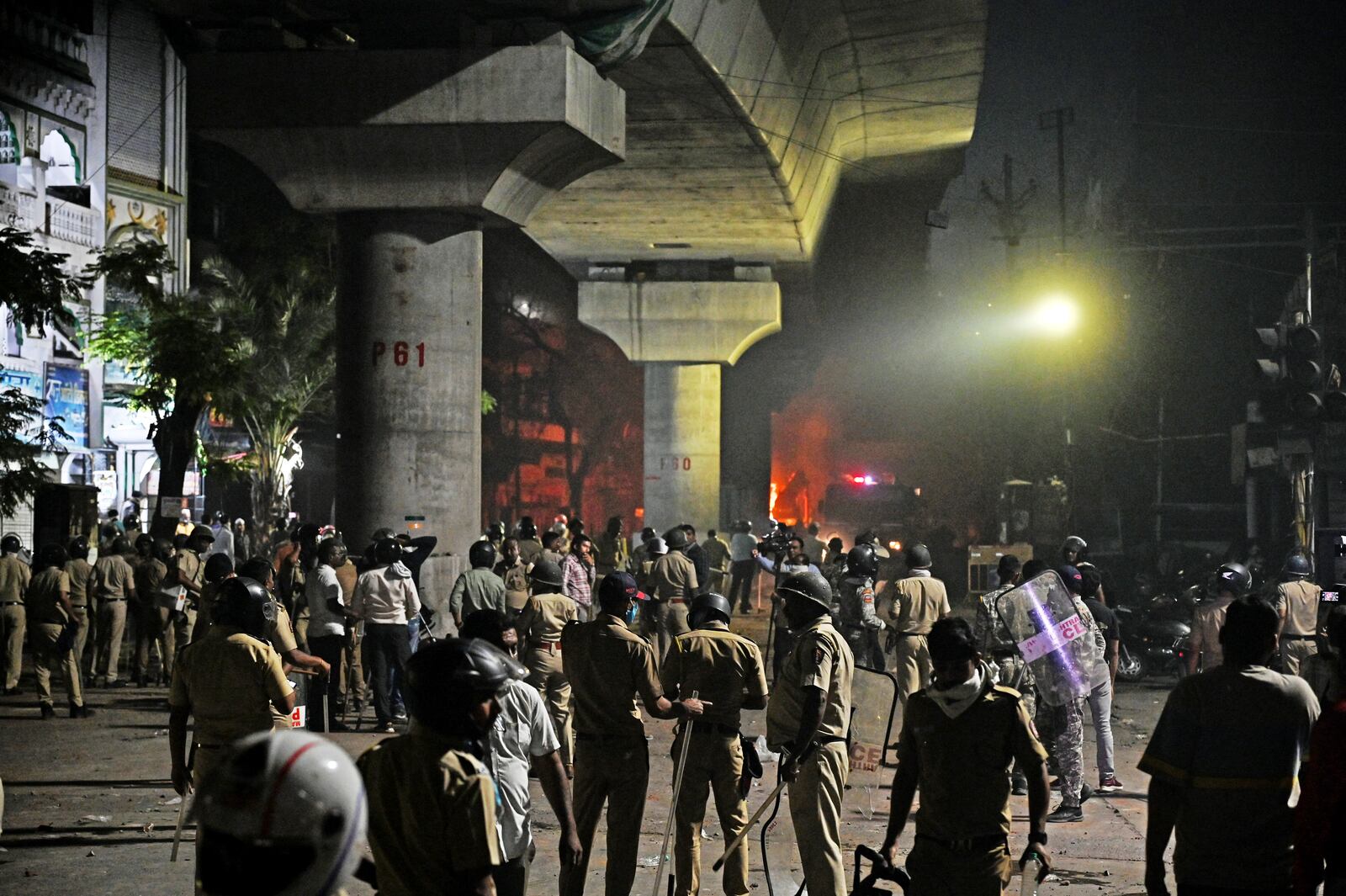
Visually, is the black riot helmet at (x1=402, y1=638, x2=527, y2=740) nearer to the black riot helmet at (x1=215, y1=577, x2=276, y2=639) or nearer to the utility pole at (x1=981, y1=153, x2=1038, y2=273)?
the black riot helmet at (x1=215, y1=577, x2=276, y2=639)

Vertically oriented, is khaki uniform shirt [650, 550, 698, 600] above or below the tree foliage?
below

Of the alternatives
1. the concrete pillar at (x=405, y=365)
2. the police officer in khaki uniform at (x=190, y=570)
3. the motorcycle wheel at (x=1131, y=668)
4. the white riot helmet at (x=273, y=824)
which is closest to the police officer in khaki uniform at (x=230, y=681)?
the white riot helmet at (x=273, y=824)

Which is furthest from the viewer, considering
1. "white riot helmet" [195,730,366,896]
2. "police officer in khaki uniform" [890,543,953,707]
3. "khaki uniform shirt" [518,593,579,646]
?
"police officer in khaki uniform" [890,543,953,707]

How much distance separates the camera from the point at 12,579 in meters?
15.9

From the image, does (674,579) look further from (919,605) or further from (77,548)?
(77,548)

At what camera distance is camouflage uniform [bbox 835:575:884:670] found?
14.5 metres

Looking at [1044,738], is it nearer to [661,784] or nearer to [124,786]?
[661,784]

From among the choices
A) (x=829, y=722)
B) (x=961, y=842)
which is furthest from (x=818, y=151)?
(x=961, y=842)

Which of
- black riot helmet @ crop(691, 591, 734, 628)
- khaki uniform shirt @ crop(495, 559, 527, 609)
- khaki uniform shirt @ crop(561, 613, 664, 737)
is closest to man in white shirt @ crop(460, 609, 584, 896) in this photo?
khaki uniform shirt @ crop(561, 613, 664, 737)

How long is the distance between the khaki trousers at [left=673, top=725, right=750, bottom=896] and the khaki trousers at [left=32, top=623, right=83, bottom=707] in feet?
32.1

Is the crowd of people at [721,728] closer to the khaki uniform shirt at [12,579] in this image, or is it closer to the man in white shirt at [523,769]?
the man in white shirt at [523,769]

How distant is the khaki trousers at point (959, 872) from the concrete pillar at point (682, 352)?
96.8ft

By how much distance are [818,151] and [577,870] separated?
23435 millimetres

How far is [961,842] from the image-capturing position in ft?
17.6
